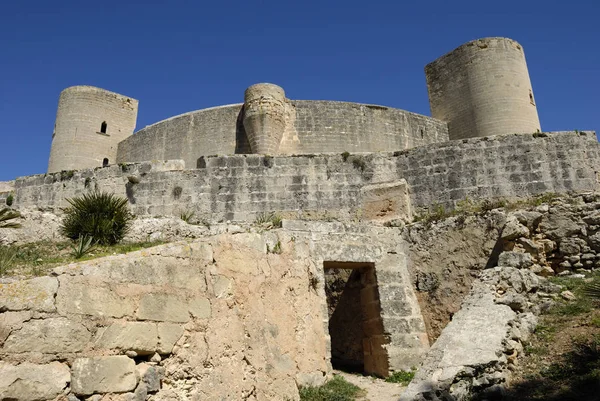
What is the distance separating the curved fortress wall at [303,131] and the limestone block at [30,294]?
510 inches

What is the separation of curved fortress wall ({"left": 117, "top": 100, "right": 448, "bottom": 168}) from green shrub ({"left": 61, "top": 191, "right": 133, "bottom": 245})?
875 centimetres

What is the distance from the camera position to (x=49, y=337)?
393 centimetres

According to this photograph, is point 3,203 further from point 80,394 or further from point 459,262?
point 459,262

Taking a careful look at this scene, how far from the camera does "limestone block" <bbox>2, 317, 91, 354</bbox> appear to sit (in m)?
3.79

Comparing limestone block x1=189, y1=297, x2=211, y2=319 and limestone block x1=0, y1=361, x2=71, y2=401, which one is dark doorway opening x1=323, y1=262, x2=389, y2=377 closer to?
limestone block x1=189, y1=297, x2=211, y2=319

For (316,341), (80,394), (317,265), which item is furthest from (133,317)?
(317,265)

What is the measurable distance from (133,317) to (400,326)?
15.0 ft

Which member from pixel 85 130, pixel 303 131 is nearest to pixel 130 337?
pixel 303 131

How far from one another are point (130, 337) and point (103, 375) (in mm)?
384

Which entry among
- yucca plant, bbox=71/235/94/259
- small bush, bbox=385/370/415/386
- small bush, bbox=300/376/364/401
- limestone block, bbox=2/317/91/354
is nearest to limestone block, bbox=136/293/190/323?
limestone block, bbox=2/317/91/354

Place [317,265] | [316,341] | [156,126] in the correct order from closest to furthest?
1. [316,341]
2. [317,265]
3. [156,126]

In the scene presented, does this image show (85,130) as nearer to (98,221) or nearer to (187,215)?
(187,215)

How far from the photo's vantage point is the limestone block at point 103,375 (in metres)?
3.97

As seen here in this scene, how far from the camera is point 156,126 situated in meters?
19.1
